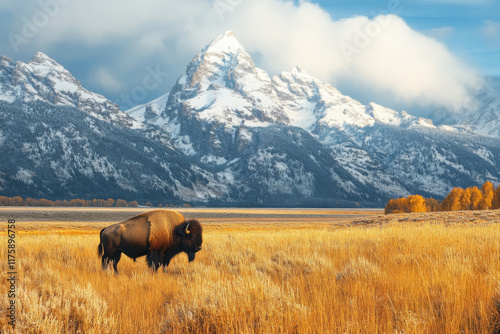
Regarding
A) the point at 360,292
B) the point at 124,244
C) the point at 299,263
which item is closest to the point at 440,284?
the point at 360,292

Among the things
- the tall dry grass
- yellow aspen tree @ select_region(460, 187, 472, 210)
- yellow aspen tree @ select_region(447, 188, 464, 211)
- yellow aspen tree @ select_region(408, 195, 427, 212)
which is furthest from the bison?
yellow aspen tree @ select_region(408, 195, 427, 212)

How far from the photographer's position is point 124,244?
433 inches

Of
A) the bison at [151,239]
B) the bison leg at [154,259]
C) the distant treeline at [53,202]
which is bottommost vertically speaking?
the distant treeline at [53,202]

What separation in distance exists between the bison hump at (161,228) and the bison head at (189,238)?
24 centimetres

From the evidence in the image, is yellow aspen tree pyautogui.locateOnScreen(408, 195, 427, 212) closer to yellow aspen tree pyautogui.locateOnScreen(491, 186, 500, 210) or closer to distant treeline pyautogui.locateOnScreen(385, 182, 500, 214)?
distant treeline pyautogui.locateOnScreen(385, 182, 500, 214)

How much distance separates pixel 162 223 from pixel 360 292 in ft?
21.2

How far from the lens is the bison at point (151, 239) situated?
11.0 m

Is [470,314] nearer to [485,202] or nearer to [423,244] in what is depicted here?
[423,244]

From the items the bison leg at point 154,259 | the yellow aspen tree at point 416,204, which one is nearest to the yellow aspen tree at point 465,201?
the yellow aspen tree at point 416,204

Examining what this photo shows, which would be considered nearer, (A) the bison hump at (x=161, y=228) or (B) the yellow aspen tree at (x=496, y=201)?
(A) the bison hump at (x=161, y=228)

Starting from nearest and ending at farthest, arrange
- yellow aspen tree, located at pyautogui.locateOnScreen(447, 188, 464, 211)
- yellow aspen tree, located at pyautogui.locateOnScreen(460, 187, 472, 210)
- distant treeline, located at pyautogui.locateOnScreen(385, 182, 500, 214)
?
distant treeline, located at pyautogui.locateOnScreen(385, 182, 500, 214) < yellow aspen tree, located at pyautogui.locateOnScreen(447, 188, 464, 211) < yellow aspen tree, located at pyautogui.locateOnScreen(460, 187, 472, 210)

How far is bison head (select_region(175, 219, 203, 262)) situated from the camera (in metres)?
11.5

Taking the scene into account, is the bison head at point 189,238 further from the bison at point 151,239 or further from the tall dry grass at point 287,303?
the tall dry grass at point 287,303

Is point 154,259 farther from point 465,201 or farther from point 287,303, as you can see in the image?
point 465,201
